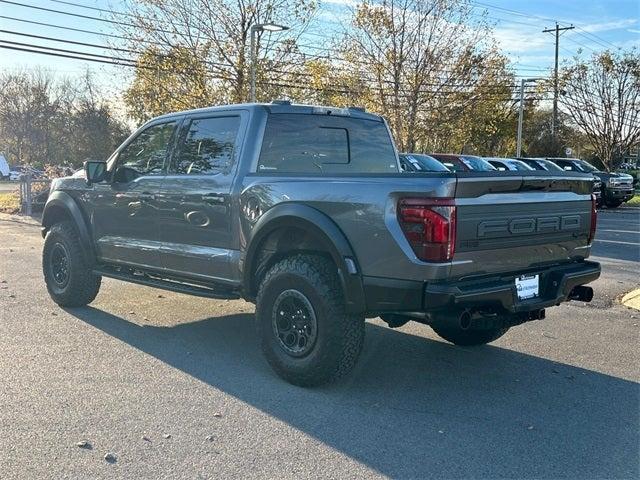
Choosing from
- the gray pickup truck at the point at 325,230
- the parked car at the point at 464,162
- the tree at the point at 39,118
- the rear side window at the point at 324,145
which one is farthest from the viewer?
the tree at the point at 39,118

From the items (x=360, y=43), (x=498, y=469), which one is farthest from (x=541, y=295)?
(x=360, y=43)

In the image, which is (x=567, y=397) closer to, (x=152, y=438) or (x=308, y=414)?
(x=308, y=414)

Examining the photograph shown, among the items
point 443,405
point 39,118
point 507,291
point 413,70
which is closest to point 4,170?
point 39,118

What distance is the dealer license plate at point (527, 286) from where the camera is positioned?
169 inches

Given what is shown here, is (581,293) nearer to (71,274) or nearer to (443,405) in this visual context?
(443,405)

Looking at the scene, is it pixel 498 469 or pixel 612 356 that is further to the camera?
pixel 612 356

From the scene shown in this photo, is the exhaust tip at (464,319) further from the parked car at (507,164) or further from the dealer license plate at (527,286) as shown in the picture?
the parked car at (507,164)

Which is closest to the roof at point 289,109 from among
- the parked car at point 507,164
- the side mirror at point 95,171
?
the side mirror at point 95,171

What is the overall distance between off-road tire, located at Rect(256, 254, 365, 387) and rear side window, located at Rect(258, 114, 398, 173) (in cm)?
99

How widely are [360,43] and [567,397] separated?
23.8 m

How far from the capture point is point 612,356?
550 cm

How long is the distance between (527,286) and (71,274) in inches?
180

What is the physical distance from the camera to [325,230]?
4312mm

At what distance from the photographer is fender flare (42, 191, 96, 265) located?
664 centimetres
